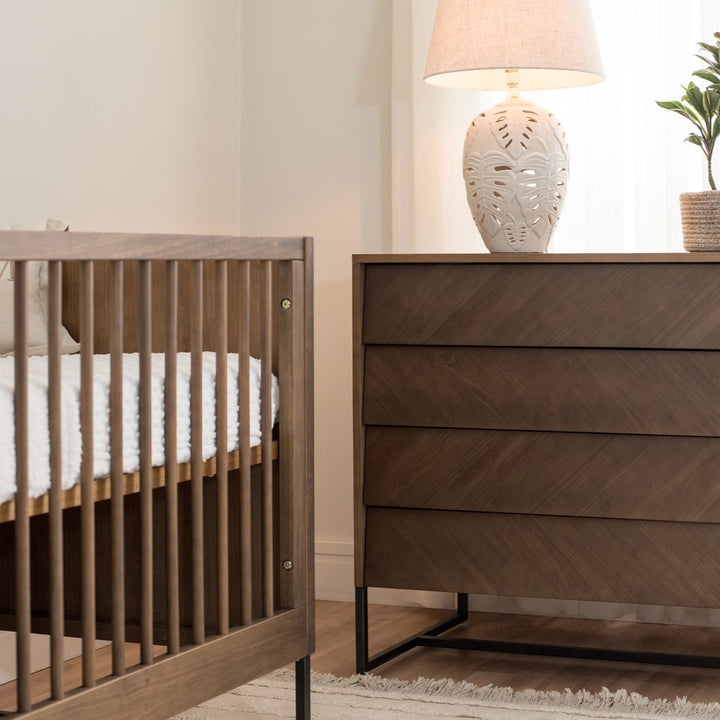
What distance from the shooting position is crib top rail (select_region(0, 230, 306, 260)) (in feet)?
3.74

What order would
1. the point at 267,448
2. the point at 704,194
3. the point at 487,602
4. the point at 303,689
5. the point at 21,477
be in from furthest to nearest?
the point at 487,602
the point at 704,194
the point at 303,689
the point at 267,448
the point at 21,477

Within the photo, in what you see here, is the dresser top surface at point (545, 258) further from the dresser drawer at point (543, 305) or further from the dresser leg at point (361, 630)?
the dresser leg at point (361, 630)

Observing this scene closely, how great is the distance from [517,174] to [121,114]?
2.84 ft

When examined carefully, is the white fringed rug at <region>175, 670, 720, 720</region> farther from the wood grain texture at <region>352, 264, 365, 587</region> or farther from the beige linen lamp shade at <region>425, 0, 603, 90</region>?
the beige linen lamp shade at <region>425, 0, 603, 90</region>

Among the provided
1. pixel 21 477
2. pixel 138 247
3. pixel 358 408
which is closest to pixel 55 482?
pixel 21 477

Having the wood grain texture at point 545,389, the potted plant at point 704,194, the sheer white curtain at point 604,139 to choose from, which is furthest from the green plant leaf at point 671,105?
the wood grain texture at point 545,389

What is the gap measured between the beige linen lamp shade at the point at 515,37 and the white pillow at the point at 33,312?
78 cm

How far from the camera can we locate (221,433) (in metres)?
1.53

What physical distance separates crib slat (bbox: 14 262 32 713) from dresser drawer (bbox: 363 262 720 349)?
0.98 metres

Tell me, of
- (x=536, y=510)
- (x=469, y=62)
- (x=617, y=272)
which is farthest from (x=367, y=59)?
(x=536, y=510)

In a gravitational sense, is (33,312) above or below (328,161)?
below

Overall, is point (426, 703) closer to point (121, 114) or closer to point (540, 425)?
point (540, 425)

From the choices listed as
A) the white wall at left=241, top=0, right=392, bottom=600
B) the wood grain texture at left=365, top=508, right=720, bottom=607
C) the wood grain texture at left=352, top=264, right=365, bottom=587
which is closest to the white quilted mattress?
the wood grain texture at left=352, top=264, right=365, bottom=587

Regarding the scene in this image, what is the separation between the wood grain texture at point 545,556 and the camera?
76.5 inches
